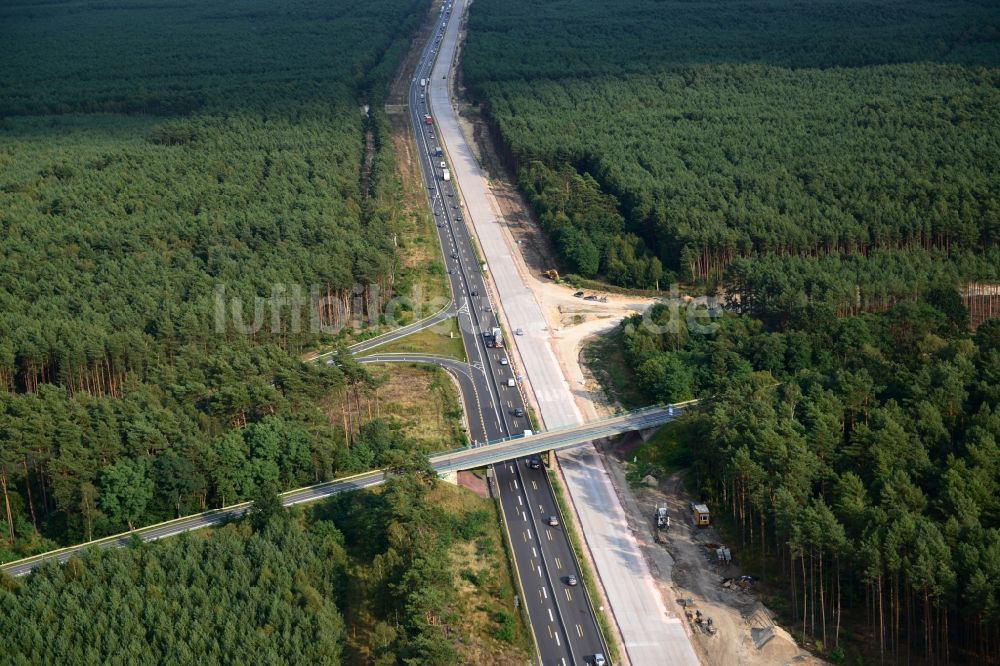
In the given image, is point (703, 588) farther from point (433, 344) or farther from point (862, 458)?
point (433, 344)

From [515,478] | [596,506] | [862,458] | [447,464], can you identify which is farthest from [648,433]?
[862,458]

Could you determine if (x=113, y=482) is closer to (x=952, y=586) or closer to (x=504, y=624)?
(x=504, y=624)

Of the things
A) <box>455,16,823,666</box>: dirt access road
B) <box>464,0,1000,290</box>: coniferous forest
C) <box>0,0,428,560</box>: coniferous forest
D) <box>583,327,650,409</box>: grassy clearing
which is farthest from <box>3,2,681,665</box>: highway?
<box>464,0,1000,290</box>: coniferous forest

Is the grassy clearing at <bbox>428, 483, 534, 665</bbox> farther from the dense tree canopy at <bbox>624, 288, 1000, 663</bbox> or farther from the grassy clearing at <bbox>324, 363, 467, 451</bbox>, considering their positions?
the dense tree canopy at <bbox>624, 288, 1000, 663</bbox>

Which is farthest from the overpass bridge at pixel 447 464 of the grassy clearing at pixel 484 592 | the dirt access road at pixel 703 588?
the dirt access road at pixel 703 588

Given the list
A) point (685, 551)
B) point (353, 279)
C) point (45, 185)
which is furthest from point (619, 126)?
point (685, 551)

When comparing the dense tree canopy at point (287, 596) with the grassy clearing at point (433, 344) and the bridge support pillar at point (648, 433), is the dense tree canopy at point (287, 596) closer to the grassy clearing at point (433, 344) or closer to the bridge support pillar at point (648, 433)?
the bridge support pillar at point (648, 433)
